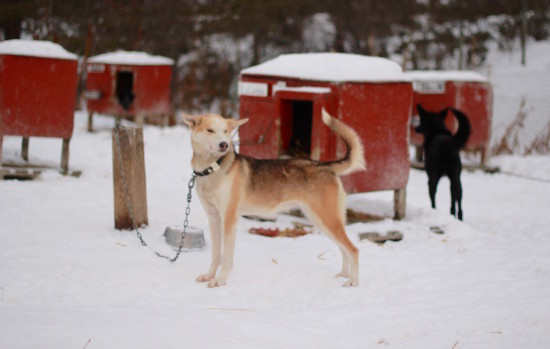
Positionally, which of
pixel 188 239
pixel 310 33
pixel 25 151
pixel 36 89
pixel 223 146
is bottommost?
pixel 188 239

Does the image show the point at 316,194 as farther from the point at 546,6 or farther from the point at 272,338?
the point at 546,6

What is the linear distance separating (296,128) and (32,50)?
134 inches

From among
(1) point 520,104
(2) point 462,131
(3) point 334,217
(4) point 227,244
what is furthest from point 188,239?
(1) point 520,104

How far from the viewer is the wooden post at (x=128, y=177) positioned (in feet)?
18.6

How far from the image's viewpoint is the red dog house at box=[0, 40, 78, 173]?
7.53m

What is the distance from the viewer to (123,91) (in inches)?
508

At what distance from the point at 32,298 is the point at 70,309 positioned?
368 mm

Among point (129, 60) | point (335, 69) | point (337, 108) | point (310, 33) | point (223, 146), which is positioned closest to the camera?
point (223, 146)

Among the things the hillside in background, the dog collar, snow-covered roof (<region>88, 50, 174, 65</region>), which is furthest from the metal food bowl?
the hillside in background

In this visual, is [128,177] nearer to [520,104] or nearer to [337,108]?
[337,108]

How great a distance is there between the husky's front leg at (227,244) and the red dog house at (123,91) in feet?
28.7

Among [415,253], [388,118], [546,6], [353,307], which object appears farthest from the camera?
[546,6]

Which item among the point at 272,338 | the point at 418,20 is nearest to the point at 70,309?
the point at 272,338

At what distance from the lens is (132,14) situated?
20422 millimetres
